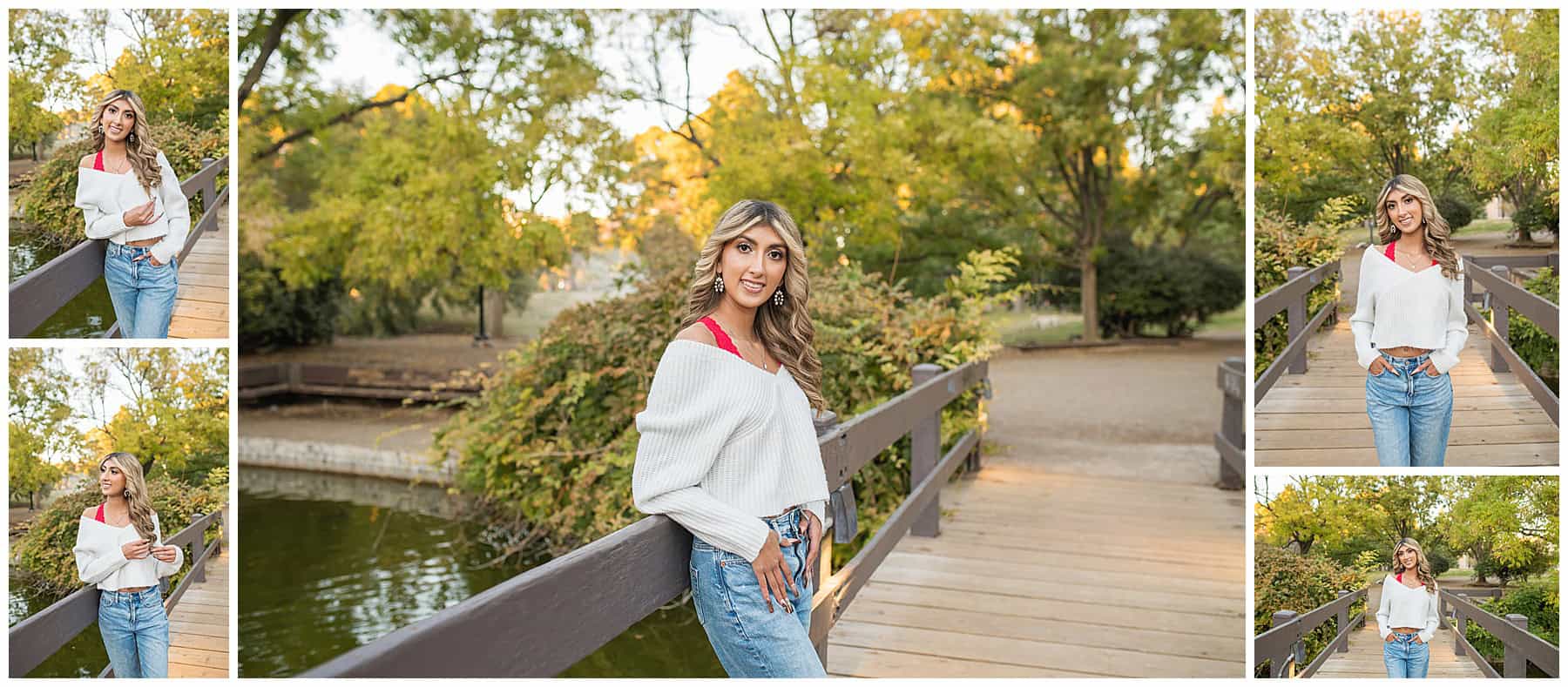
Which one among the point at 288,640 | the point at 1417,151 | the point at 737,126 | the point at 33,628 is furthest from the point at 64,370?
the point at 737,126

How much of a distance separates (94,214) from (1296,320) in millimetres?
3055

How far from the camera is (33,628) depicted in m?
2.54

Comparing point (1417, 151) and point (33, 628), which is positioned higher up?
point (1417, 151)

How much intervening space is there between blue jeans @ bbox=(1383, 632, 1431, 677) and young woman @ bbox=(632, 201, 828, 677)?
66.9 inches

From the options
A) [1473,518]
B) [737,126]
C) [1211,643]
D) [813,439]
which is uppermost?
[737,126]

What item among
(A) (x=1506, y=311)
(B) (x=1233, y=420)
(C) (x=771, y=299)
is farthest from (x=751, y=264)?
(B) (x=1233, y=420)

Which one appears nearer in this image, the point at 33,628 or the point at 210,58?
the point at 33,628

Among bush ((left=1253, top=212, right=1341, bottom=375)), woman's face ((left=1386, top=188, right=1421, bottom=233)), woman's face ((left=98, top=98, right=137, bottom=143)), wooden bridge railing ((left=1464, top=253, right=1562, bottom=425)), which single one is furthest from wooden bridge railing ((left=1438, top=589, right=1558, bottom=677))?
woman's face ((left=98, top=98, right=137, bottom=143))

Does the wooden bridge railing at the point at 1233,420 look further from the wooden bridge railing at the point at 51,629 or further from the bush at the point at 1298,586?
the wooden bridge railing at the point at 51,629

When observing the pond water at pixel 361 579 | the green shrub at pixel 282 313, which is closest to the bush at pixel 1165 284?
the pond water at pixel 361 579

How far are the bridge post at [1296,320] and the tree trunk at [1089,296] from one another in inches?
528

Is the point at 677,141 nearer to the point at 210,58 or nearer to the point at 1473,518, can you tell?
the point at 210,58

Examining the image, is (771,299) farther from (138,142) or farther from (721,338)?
(138,142)

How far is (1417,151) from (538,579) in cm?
253
